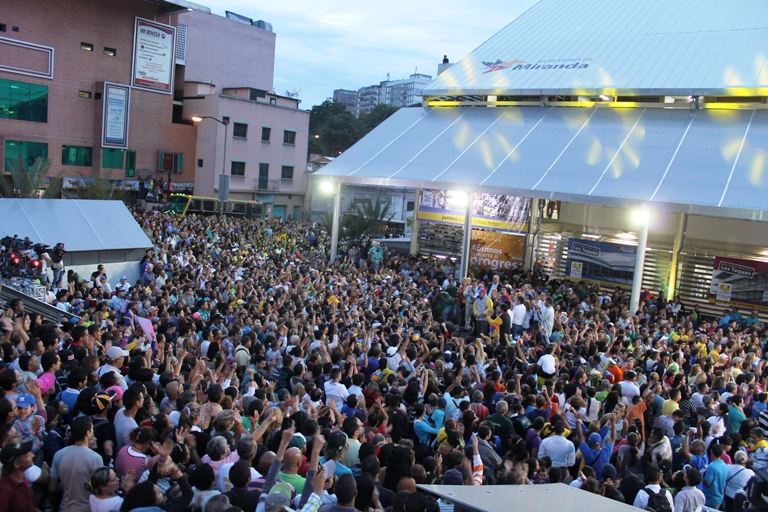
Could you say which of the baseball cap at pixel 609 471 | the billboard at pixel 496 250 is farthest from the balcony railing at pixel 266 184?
the baseball cap at pixel 609 471

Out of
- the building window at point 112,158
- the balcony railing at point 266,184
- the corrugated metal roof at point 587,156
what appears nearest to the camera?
the corrugated metal roof at point 587,156

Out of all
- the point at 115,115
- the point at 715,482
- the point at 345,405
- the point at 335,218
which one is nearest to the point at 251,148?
the point at 115,115

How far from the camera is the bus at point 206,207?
2773cm

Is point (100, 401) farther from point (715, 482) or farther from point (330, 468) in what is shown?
point (715, 482)

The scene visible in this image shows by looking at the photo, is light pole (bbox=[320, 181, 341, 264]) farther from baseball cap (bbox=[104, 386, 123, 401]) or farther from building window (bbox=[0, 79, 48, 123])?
building window (bbox=[0, 79, 48, 123])

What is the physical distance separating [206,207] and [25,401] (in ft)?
78.2

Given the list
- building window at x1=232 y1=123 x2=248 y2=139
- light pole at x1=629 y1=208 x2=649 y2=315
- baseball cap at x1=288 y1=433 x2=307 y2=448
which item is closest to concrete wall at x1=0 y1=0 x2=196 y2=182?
building window at x1=232 y1=123 x2=248 y2=139

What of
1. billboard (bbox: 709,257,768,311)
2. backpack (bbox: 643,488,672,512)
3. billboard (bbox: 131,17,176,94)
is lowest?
backpack (bbox: 643,488,672,512)

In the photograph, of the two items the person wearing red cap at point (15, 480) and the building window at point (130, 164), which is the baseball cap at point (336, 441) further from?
the building window at point (130, 164)

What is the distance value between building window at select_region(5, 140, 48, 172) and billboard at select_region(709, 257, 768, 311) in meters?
27.2

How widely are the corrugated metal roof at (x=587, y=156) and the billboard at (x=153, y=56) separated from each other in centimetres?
1761

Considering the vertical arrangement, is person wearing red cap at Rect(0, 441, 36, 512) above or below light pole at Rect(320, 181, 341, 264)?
below

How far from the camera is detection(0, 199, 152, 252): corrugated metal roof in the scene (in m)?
15.3

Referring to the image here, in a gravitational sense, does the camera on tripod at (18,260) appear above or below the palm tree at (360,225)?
below
